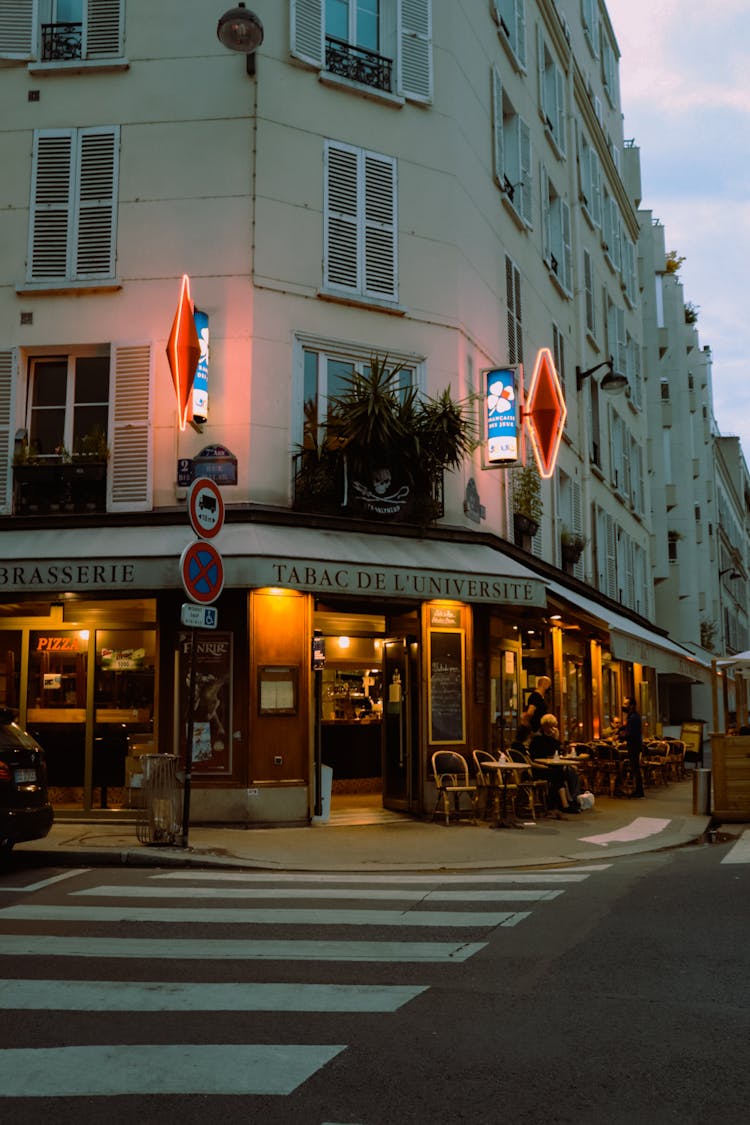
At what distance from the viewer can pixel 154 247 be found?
1470cm

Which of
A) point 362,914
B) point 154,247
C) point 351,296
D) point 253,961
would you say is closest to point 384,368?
point 351,296

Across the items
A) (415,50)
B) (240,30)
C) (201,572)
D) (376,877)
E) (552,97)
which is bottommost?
(376,877)

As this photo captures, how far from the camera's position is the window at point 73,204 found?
583 inches

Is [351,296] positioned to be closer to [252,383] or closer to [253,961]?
[252,383]

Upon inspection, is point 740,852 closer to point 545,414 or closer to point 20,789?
point 20,789

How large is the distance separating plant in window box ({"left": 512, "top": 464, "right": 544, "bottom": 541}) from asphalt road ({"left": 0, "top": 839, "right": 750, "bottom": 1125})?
10.0 metres

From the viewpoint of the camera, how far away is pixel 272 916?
7.71 metres

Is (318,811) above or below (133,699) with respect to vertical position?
below

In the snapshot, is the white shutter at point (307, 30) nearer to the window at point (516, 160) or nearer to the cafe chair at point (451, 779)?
the window at point (516, 160)

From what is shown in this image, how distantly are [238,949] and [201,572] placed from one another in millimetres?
5200

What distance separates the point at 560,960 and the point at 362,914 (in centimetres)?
194

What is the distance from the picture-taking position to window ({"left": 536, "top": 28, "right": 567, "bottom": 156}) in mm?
22406

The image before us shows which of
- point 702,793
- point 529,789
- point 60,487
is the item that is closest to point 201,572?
point 60,487

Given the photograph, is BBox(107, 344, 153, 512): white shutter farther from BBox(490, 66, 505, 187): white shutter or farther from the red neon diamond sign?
BBox(490, 66, 505, 187): white shutter
